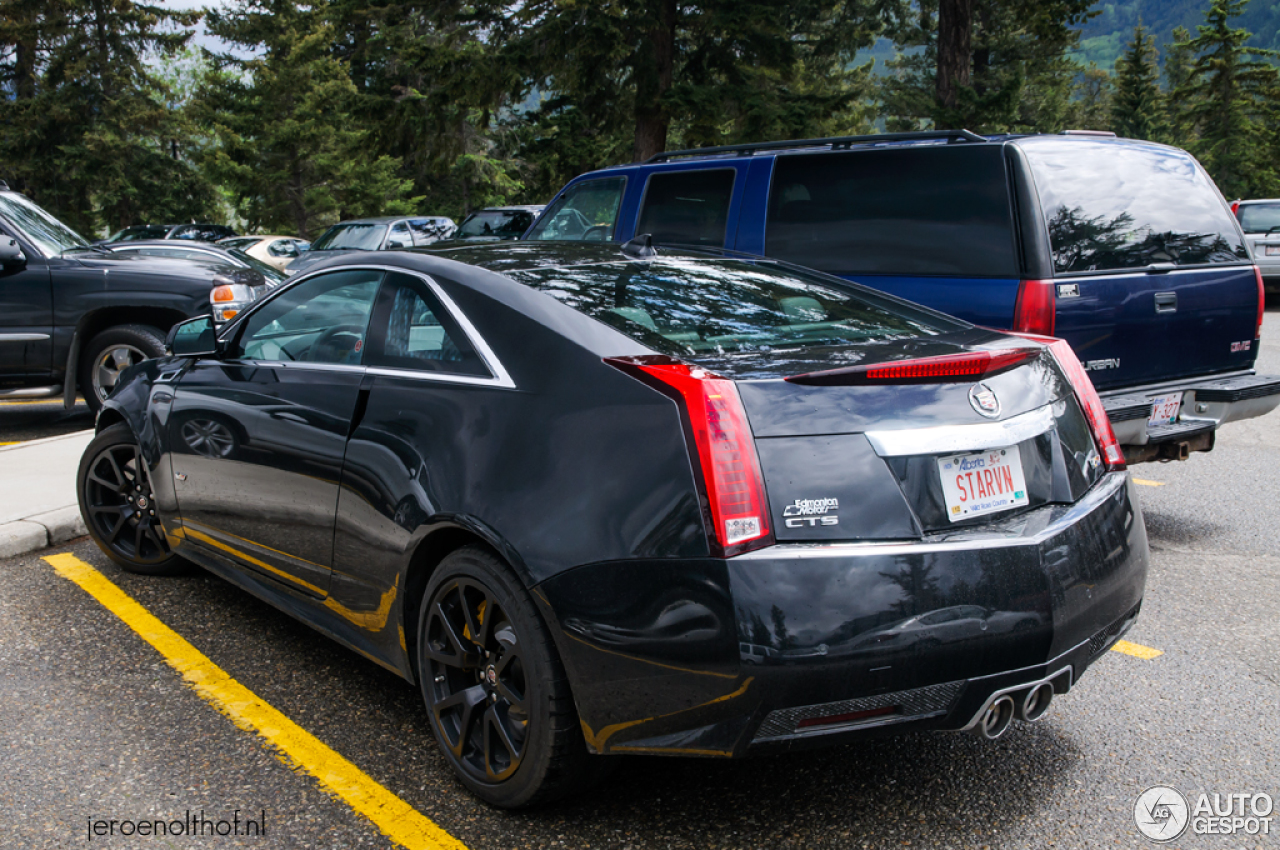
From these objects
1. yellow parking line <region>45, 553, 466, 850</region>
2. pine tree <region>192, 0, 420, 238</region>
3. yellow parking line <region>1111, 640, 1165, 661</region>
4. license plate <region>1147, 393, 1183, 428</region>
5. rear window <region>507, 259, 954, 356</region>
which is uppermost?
pine tree <region>192, 0, 420, 238</region>

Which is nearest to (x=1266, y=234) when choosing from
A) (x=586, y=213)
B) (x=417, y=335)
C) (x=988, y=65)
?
(x=586, y=213)

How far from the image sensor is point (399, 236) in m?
18.0

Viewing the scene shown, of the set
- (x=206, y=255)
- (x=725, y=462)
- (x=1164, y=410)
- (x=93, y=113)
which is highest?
(x=93, y=113)

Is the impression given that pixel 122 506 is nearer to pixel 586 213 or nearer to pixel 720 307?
pixel 720 307

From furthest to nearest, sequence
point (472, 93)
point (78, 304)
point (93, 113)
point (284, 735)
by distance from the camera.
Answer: point (93, 113) < point (472, 93) < point (78, 304) < point (284, 735)

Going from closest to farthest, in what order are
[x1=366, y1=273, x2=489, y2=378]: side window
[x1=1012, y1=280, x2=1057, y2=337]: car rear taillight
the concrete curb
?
[x1=366, y1=273, x2=489, y2=378]: side window < [x1=1012, y1=280, x2=1057, y2=337]: car rear taillight < the concrete curb

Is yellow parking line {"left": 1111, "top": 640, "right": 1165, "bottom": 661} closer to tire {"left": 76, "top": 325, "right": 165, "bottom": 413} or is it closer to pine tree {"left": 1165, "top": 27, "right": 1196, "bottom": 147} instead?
Result: tire {"left": 76, "top": 325, "right": 165, "bottom": 413}

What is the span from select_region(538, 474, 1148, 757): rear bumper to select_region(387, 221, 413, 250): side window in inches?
636

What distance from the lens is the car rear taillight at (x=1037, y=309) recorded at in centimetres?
452

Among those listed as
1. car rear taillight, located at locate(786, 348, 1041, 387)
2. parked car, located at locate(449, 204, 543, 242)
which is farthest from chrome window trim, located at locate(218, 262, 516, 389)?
parked car, located at locate(449, 204, 543, 242)

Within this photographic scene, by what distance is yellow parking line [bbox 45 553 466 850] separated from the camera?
2.68m

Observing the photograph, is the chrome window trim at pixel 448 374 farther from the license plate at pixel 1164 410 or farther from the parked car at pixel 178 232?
the parked car at pixel 178 232

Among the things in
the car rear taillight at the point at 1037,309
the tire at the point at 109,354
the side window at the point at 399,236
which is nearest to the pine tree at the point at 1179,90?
the side window at the point at 399,236

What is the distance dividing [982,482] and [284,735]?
7.62 feet
